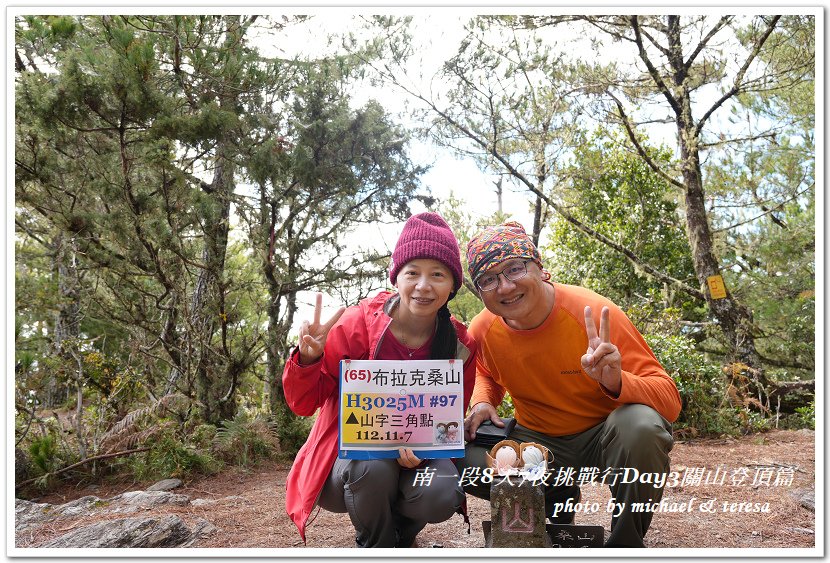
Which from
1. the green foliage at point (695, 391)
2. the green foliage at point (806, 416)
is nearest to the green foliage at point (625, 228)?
the green foliage at point (806, 416)

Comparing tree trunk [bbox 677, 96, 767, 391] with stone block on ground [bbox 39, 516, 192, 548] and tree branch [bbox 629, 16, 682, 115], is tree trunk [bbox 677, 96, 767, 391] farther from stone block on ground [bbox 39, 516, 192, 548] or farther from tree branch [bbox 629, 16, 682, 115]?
stone block on ground [bbox 39, 516, 192, 548]

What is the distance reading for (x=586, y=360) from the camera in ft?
8.18

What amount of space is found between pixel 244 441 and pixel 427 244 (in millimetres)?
3506

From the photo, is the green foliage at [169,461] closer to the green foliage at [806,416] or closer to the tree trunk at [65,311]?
the tree trunk at [65,311]

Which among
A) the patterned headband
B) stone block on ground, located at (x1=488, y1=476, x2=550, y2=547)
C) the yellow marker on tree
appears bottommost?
stone block on ground, located at (x1=488, y1=476, x2=550, y2=547)

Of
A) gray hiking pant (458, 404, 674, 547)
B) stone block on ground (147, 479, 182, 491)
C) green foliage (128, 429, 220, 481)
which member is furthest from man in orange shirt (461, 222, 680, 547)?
green foliage (128, 429, 220, 481)

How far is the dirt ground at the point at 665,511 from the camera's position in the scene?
3096mm

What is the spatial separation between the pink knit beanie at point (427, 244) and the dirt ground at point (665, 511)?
1325 millimetres

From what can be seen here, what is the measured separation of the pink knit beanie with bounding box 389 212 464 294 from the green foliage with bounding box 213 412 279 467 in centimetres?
317

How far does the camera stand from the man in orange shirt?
257 centimetres

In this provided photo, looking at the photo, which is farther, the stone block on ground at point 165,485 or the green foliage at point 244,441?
the green foliage at point 244,441

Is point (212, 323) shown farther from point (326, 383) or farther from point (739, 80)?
point (739, 80)

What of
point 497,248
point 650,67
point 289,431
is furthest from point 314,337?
point 650,67

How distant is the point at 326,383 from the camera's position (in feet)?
9.01
